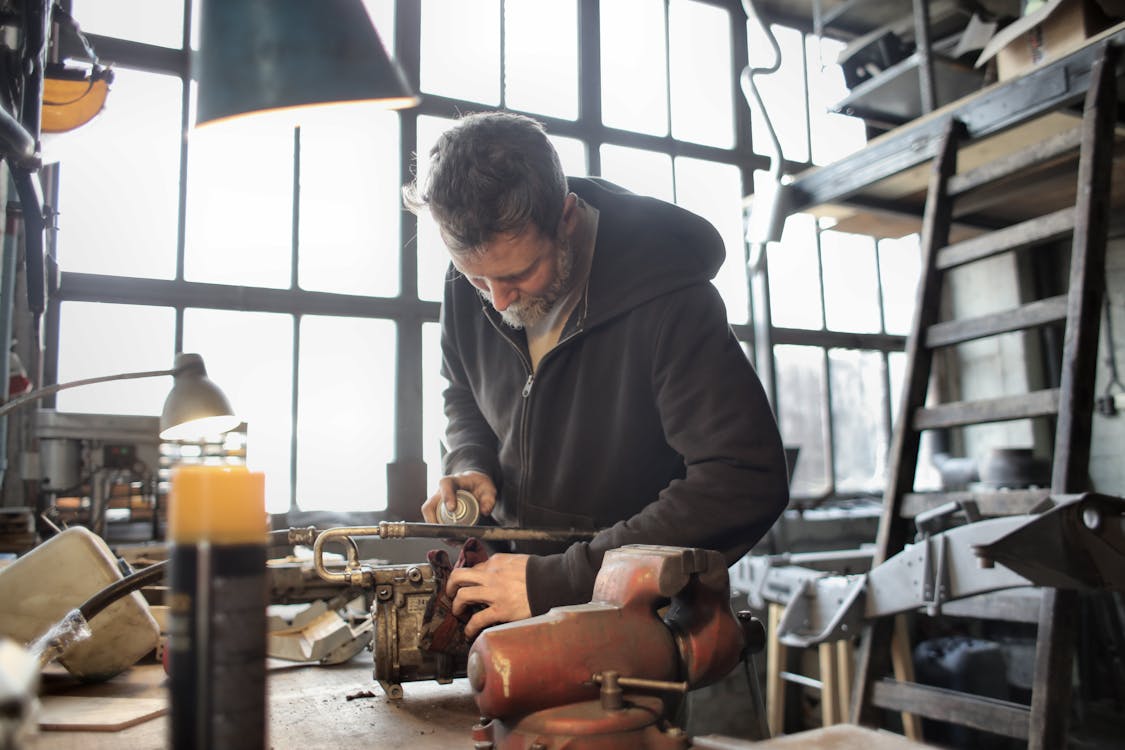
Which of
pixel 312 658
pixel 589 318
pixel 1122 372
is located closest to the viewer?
pixel 589 318

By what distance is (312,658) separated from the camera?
1.81 m

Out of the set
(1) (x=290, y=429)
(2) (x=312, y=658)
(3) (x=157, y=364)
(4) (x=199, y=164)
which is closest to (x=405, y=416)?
(1) (x=290, y=429)

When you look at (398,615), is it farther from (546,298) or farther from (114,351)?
(114,351)

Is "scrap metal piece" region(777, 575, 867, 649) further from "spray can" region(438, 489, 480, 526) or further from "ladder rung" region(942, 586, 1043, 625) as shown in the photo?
"spray can" region(438, 489, 480, 526)

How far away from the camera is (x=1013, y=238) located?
2680mm

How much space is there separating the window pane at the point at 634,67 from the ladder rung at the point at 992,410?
3720 mm

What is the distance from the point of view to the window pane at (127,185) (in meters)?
4.29

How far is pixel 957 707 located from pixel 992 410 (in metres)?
0.93

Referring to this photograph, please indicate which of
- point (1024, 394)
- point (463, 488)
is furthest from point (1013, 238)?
point (463, 488)

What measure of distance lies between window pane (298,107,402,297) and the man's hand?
377 centimetres

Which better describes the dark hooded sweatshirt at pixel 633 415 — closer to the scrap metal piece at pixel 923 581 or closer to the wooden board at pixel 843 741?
the wooden board at pixel 843 741

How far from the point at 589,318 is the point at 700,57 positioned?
5494 millimetres

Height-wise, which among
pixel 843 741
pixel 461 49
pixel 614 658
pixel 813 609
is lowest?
pixel 813 609

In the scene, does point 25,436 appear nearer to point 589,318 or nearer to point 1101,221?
point 589,318
